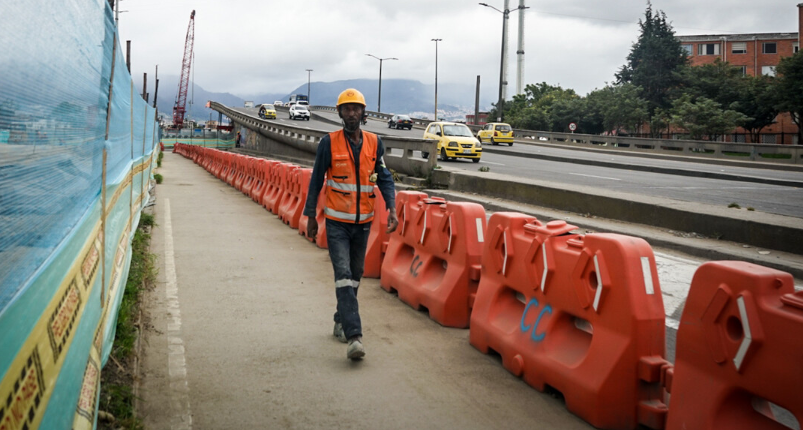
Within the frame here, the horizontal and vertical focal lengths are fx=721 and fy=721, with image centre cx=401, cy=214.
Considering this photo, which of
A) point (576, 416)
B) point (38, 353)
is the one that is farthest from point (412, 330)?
point (38, 353)

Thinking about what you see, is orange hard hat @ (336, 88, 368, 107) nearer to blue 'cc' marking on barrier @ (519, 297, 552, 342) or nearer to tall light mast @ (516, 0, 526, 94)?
blue 'cc' marking on barrier @ (519, 297, 552, 342)

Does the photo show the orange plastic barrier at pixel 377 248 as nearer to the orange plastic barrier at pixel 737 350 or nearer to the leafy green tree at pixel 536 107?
the orange plastic barrier at pixel 737 350

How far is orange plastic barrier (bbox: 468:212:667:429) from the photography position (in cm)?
423

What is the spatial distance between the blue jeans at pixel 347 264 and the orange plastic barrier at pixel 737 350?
2.56 m

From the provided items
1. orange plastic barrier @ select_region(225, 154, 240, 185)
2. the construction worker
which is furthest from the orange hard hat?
orange plastic barrier @ select_region(225, 154, 240, 185)

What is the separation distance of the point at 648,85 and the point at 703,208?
2221 inches

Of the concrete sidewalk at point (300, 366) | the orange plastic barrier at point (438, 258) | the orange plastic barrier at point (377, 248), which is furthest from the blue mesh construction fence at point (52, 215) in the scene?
the orange plastic barrier at point (377, 248)

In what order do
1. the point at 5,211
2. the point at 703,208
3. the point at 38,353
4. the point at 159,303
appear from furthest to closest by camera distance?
the point at 703,208 → the point at 159,303 → the point at 38,353 → the point at 5,211

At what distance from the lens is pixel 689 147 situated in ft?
122

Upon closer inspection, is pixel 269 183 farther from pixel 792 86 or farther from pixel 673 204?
pixel 792 86

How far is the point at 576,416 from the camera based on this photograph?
450 centimetres

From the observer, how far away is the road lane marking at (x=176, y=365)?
4340mm

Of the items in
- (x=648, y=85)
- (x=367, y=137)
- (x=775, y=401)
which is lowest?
(x=775, y=401)

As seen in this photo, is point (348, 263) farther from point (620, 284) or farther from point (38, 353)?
point (38, 353)
